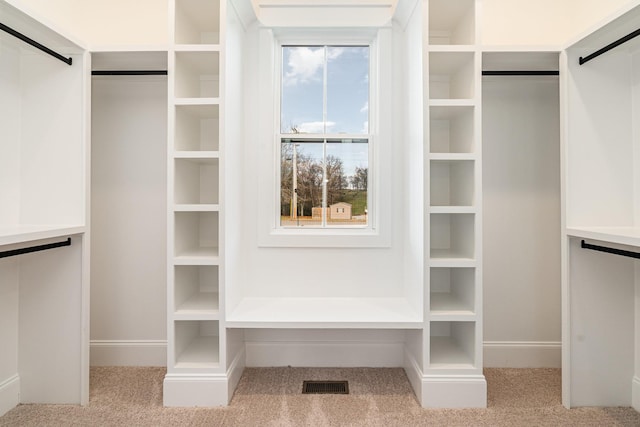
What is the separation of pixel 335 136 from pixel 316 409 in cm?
175

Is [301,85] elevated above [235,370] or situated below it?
above

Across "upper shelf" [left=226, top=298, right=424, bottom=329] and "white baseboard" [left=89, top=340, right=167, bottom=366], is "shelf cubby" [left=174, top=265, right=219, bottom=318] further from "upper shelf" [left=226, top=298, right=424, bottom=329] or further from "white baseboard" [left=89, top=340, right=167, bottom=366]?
"white baseboard" [left=89, top=340, right=167, bottom=366]

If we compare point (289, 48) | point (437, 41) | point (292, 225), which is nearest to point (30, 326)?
point (292, 225)

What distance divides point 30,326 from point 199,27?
2.07 meters

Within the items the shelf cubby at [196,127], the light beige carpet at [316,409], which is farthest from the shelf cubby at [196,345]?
the shelf cubby at [196,127]

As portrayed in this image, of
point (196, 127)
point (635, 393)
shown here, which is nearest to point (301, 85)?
point (196, 127)

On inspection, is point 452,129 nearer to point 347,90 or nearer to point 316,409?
point 347,90

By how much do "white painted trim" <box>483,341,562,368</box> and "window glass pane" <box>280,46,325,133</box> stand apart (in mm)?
1983

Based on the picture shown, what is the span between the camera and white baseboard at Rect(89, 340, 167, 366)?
2.59 m

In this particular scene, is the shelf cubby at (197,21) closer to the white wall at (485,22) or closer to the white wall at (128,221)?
the white wall at (485,22)

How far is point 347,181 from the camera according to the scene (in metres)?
2.69

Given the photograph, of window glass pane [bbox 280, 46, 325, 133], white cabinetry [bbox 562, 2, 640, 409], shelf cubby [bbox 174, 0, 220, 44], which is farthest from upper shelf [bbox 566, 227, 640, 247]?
shelf cubby [bbox 174, 0, 220, 44]

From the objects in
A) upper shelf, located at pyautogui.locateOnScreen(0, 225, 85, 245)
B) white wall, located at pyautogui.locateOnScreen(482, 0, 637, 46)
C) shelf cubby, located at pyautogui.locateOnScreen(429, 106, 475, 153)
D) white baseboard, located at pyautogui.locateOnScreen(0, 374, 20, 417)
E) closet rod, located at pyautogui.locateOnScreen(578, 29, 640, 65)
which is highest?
white wall, located at pyautogui.locateOnScreen(482, 0, 637, 46)

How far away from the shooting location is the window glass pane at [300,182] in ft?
8.79
